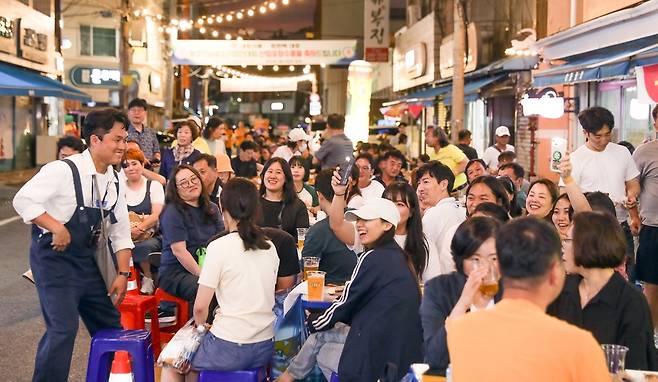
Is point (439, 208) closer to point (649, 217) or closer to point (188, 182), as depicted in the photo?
point (188, 182)

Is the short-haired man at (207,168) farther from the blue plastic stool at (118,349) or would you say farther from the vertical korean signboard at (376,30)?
the vertical korean signboard at (376,30)

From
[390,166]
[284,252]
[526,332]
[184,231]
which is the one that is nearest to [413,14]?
[390,166]

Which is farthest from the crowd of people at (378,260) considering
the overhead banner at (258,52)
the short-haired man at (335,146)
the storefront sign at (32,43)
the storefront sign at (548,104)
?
the overhead banner at (258,52)

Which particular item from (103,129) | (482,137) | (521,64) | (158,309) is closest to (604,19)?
(521,64)

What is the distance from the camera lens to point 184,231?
785 centimetres

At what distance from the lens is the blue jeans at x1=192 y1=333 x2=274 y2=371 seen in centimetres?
580

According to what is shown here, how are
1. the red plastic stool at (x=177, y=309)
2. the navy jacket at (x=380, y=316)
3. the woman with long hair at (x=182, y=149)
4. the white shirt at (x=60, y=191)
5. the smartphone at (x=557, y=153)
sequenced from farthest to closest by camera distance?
the woman with long hair at (x=182, y=149), the red plastic stool at (x=177, y=309), the smartphone at (x=557, y=153), the white shirt at (x=60, y=191), the navy jacket at (x=380, y=316)

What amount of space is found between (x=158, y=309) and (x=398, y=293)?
3848 millimetres

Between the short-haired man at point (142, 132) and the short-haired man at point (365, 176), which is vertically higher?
the short-haired man at point (142, 132)

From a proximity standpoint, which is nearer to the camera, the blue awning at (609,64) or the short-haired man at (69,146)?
the short-haired man at (69,146)

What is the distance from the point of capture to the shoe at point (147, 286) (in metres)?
8.92

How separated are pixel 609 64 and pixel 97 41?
121 ft

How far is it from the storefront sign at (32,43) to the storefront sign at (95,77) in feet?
29.1

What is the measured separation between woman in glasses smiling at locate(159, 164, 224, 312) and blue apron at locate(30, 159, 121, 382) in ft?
4.81
